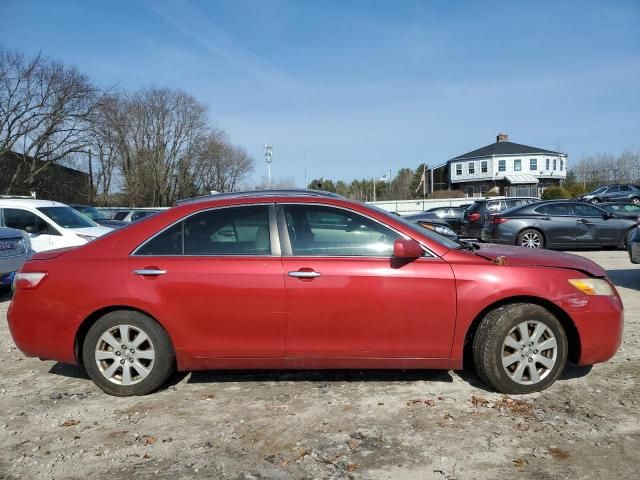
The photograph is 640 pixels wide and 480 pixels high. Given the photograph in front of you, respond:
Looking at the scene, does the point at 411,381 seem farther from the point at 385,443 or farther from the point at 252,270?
the point at 252,270

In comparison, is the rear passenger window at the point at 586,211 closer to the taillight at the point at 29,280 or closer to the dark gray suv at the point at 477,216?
the dark gray suv at the point at 477,216

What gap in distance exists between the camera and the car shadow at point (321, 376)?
4.11 meters

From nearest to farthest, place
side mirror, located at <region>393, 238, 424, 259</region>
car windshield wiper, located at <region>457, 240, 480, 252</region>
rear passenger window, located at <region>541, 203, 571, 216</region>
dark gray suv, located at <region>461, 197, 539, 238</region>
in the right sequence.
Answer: side mirror, located at <region>393, 238, 424, 259</region>
car windshield wiper, located at <region>457, 240, 480, 252</region>
rear passenger window, located at <region>541, 203, 571, 216</region>
dark gray suv, located at <region>461, 197, 539, 238</region>

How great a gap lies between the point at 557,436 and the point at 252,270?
237 centimetres

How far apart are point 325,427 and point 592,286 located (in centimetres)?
231

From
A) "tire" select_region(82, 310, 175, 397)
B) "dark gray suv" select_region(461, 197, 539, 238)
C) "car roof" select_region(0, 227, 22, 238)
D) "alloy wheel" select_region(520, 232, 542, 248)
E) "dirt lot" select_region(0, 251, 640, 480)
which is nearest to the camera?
"dirt lot" select_region(0, 251, 640, 480)

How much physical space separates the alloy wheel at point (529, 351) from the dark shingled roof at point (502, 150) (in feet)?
191

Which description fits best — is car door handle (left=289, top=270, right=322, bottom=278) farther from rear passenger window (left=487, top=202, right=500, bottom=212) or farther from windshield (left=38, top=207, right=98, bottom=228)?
rear passenger window (left=487, top=202, right=500, bottom=212)

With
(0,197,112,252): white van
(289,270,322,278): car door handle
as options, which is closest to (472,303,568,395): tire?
(289,270,322,278): car door handle

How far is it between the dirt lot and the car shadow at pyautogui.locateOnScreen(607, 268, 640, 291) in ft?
13.8

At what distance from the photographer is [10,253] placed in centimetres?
804

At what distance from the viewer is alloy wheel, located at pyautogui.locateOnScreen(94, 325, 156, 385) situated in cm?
379

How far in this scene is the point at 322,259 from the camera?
12.1 feet

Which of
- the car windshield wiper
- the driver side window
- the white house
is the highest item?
the white house
